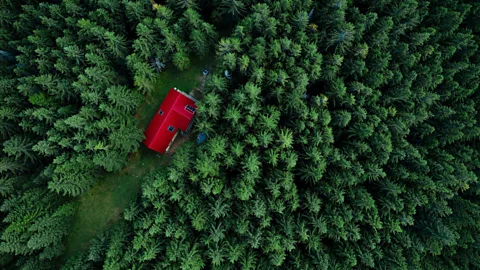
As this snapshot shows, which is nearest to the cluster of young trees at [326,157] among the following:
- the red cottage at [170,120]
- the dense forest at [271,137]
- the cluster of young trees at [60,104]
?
the dense forest at [271,137]

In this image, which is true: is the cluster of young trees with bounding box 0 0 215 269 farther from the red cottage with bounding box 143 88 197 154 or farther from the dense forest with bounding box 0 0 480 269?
the red cottage with bounding box 143 88 197 154

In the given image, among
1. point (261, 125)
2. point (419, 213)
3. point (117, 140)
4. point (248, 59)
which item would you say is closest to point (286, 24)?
point (248, 59)

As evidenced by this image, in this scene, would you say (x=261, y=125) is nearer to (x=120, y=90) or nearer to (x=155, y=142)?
(x=155, y=142)

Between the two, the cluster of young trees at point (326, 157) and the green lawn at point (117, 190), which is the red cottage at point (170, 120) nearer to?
the green lawn at point (117, 190)

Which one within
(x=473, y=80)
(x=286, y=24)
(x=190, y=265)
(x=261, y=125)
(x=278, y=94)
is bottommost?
(x=190, y=265)

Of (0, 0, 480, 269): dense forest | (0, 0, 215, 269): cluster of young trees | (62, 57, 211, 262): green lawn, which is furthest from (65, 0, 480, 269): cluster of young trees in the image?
(0, 0, 215, 269): cluster of young trees

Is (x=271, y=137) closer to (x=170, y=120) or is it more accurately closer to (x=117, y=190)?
(x=170, y=120)
